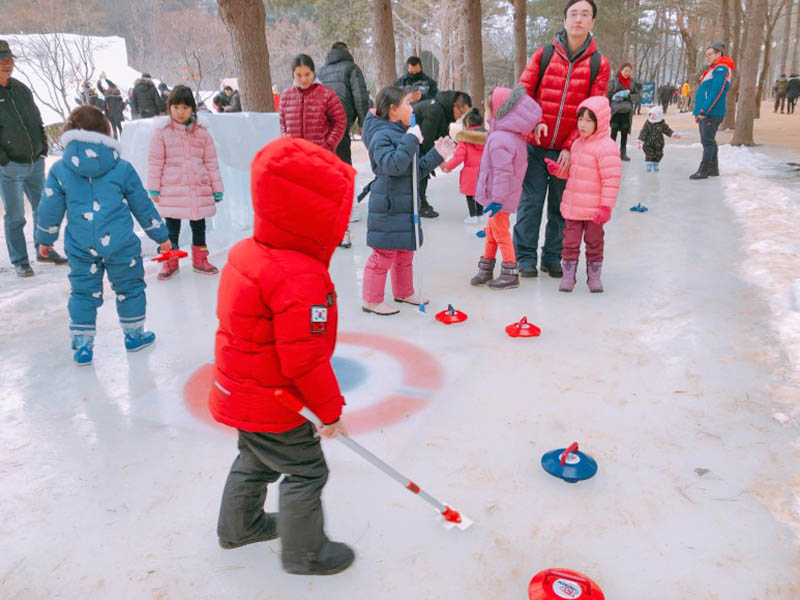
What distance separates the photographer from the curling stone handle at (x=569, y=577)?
6.73 feet

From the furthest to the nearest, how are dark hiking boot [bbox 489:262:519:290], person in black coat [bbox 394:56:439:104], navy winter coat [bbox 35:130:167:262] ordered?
person in black coat [bbox 394:56:439:104] < dark hiking boot [bbox 489:262:519:290] < navy winter coat [bbox 35:130:167:262]

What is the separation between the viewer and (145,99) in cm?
1355

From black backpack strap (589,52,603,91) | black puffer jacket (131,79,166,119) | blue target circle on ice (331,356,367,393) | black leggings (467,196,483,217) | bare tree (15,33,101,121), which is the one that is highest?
bare tree (15,33,101,121)

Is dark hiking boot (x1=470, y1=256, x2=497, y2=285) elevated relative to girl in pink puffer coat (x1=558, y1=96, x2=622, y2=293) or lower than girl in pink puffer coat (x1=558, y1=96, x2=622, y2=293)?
lower

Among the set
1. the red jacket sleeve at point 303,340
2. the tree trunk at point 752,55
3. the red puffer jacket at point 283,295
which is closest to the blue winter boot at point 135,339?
the red puffer jacket at point 283,295

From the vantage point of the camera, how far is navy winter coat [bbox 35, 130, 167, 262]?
3834mm

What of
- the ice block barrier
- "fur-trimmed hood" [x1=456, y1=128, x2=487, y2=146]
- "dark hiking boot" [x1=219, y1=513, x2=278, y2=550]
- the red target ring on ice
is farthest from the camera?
"fur-trimmed hood" [x1=456, y1=128, x2=487, y2=146]

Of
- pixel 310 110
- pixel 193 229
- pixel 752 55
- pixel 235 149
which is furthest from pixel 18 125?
pixel 752 55

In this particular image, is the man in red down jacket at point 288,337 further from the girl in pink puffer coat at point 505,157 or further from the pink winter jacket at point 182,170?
the pink winter jacket at point 182,170

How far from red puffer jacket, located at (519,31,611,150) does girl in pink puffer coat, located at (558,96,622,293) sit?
198mm

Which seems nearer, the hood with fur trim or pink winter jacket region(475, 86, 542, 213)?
the hood with fur trim

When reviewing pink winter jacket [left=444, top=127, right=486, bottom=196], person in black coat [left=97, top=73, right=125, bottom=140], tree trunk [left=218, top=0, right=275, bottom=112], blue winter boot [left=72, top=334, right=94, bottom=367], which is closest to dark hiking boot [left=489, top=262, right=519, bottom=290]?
pink winter jacket [left=444, top=127, right=486, bottom=196]

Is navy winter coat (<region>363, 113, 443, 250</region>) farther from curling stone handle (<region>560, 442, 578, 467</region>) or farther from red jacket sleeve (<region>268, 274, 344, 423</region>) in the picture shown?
red jacket sleeve (<region>268, 274, 344, 423</region>)

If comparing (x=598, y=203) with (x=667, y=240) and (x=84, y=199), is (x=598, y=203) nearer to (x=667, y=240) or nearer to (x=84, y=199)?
(x=667, y=240)
